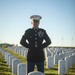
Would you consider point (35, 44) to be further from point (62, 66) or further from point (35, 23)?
point (62, 66)

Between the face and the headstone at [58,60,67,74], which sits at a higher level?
the face

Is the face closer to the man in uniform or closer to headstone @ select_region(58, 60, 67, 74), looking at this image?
the man in uniform

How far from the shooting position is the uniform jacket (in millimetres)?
4980

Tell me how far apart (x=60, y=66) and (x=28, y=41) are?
6.20 metres

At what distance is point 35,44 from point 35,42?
5cm

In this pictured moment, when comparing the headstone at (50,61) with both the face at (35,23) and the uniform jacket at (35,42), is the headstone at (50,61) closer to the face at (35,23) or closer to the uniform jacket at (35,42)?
the uniform jacket at (35,42)

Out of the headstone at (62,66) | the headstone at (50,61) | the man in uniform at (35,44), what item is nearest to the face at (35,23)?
the man in uniform at (35,44)

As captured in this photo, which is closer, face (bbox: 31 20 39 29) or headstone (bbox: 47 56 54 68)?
face (bbox: 31 20 39 29)

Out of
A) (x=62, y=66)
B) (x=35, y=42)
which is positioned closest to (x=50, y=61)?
(x=62, y=66)

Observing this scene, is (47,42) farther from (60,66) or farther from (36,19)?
(60,66)

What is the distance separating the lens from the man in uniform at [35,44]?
16.4ft

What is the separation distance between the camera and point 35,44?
5.03 meters

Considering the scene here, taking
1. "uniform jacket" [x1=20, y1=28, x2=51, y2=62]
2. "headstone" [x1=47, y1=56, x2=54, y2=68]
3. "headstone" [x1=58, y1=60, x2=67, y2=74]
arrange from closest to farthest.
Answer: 1. "uniform jacket" [x1=20, y1=28, x2=51, y2=62]
2. "headstone" [x1=58, y1=60, x2=67, y2=74]
3. "headstone" [x1=47, y1=56, x2=54, y2=68]

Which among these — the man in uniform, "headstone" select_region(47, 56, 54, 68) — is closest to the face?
the man in uniform
